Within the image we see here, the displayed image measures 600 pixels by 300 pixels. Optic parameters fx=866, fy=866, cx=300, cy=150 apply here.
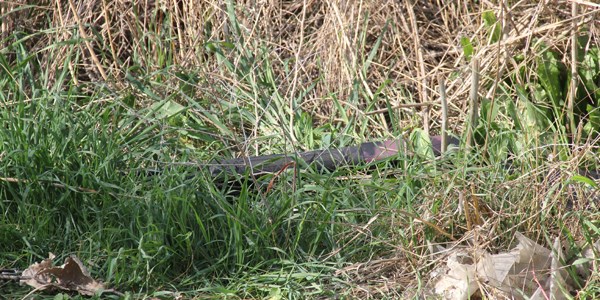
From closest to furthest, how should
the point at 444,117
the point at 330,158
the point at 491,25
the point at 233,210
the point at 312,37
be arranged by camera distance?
1. the point at 233,210
2. the point at 444,117
3. the point at 330,158
4. the point at 491,25
5. the point at 312,37

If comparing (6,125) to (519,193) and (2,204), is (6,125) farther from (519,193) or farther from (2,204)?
(519,193)

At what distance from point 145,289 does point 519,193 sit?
1.43 m

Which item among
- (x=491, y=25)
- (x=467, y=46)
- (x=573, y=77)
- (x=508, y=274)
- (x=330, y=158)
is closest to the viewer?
(x=508, y=274)

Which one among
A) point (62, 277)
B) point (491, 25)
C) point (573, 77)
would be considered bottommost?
point (62, 277)

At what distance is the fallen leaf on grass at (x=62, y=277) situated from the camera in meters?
3.10

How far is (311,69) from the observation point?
4875 millimetres

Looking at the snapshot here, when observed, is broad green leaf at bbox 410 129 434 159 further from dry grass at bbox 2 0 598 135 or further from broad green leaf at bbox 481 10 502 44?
broad green leaf at bbox 481 10 502 44

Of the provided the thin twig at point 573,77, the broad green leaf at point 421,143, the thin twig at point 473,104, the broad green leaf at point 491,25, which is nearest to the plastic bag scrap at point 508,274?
the thin twig at point 473,104

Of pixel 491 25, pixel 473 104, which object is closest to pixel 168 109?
pixel 473 104

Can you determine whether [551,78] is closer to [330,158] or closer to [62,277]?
[330,158]

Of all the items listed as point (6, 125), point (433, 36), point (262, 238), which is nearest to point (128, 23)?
point (6, 125)

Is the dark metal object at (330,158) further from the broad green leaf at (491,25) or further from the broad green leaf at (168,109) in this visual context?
the broad green leaf at (491,25)

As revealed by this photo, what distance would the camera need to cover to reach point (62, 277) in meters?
3.13

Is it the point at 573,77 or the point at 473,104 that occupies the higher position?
the point at 473,104
